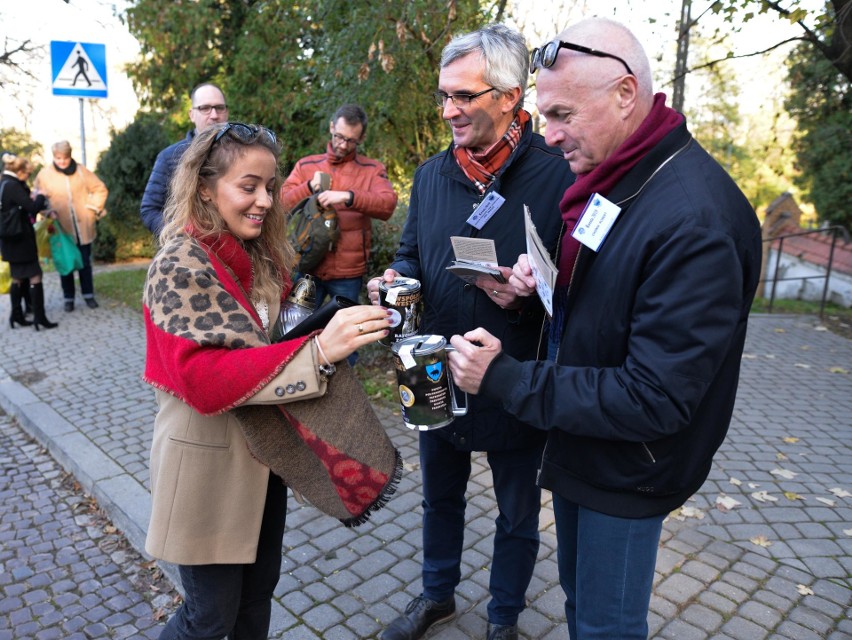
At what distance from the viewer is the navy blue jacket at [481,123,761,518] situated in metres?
1.49

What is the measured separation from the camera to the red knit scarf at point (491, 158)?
2.38 m

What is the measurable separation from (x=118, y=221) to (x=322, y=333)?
10960 mm

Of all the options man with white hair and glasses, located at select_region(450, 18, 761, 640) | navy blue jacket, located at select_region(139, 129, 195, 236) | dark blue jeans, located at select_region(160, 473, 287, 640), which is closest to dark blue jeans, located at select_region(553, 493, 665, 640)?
man with white hair and glasses, located at select_region(450, 18, 761, 640)

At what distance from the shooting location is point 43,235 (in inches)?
313

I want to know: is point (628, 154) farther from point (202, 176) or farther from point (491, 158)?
point (202, 176)

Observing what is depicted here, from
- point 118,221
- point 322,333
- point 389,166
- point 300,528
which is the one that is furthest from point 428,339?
point 118,221

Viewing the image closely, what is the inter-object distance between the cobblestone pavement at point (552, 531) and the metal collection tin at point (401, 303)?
1596 millimetres

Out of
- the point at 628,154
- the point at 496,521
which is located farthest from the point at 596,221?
the point at 496,521

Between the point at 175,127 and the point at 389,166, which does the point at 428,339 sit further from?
the point at 175,127

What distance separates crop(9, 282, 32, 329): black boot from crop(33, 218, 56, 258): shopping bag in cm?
47

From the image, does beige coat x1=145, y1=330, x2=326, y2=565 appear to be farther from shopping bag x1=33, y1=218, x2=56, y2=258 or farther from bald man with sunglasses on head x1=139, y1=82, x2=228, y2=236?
shopping bag x1=33, y1=218, x2=56, y2=258

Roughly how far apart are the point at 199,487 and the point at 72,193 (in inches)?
297

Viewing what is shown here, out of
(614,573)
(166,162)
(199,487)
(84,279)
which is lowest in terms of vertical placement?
(84,279)

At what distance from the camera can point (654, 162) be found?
5.38 ft
